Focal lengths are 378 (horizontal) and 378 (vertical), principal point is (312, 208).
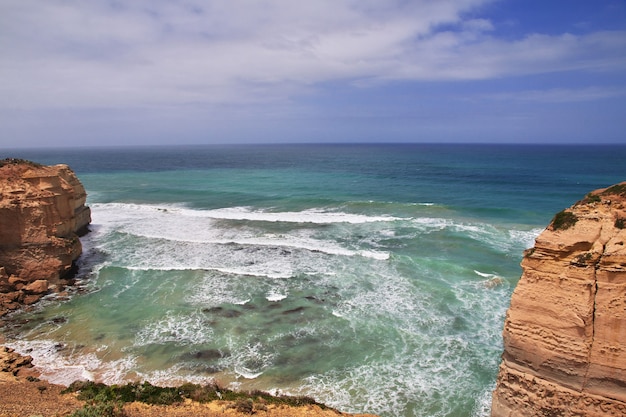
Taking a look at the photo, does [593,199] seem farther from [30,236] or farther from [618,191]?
[30,236]

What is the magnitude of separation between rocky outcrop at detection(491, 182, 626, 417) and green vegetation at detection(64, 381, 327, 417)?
17.4ft

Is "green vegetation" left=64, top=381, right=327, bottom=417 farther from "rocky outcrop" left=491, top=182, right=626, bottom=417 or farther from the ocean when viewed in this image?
"rocky outcrop" left=491, top=182, right=626, bottom=417

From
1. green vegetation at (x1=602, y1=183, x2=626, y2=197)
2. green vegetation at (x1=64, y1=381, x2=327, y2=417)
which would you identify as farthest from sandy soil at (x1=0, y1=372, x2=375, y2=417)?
green vegetation at (x1=602, y1=183, x2=626, y2=197)

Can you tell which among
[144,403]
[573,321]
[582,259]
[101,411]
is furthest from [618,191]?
[101,411]

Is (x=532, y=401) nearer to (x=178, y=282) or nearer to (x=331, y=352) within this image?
(x=331, y=352)

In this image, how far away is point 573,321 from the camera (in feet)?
26.6

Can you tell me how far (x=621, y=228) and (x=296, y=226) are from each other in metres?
23.4

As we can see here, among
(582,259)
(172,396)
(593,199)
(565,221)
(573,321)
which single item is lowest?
(172,396)

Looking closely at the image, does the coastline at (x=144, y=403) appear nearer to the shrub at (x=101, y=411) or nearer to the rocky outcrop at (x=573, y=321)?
the shrub at (x=101, y=411)

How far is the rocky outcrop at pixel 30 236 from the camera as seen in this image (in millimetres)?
17688

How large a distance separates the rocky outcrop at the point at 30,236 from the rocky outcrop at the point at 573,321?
1961 centimetres

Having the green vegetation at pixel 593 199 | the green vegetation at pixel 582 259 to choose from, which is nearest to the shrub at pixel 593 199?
the green vegetation at pixel 593 199

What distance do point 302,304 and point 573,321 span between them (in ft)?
36.5

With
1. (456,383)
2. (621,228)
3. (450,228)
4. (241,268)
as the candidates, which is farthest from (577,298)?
(450,228)
